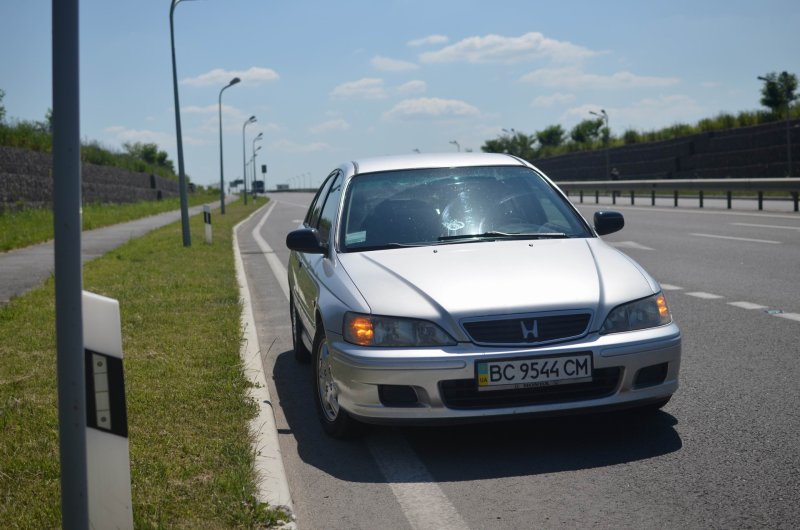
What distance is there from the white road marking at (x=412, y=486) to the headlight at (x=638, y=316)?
46.3 inches

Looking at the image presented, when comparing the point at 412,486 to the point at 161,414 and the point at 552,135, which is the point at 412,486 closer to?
the point at 161,414

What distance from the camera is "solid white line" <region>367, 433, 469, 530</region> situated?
3.89m

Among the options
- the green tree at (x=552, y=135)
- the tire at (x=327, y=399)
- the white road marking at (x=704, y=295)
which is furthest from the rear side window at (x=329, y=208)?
the green tree at (x=552, y=135)

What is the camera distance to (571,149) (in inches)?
2948

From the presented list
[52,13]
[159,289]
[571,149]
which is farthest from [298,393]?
[571,149]

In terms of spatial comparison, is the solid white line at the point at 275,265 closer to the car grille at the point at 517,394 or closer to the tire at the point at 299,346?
the tire at the point at 299,346

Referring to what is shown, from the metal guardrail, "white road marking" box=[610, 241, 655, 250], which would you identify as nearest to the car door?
"white road marking" box=[610, 241, 655, 250]

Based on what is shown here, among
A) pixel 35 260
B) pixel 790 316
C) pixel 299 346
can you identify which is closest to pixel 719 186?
pixel 35 260

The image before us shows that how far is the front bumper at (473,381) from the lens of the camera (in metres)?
4.56

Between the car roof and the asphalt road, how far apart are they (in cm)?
165

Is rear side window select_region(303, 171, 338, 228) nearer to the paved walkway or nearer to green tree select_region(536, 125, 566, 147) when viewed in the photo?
the paved walkway

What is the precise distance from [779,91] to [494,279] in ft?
161

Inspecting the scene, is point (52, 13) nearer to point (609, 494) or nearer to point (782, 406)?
point (609, 494)

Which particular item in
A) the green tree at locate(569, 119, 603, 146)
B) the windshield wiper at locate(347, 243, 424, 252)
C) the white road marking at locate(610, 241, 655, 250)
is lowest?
the white road marking at locate(610, 241, 655, 250)
